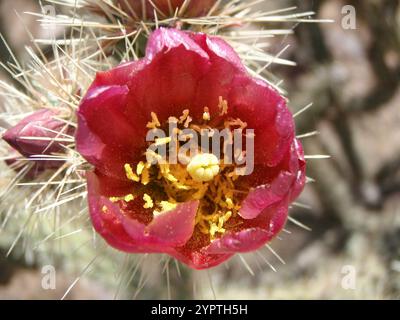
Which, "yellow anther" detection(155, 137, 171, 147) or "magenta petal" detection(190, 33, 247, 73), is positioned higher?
"magenta petal" detection(190, 33, 247, 73)

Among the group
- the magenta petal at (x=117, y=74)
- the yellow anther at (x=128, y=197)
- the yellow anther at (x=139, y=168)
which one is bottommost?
the yellow anther at (x=128, y=197)

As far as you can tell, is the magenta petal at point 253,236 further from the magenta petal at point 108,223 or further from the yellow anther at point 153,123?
the yellow anther at point 153,123

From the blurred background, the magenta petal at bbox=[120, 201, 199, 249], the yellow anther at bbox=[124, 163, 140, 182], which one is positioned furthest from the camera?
the blurred background

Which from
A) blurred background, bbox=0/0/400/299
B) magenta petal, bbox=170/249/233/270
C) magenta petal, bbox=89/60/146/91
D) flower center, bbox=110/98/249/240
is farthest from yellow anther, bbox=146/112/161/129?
blurred background, bbox=0/0/400/299

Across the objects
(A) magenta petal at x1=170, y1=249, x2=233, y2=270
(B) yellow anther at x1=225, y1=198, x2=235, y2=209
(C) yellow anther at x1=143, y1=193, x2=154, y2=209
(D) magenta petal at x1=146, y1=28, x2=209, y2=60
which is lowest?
(A) magenta petal at x1=170, y1=249, x2=233, y2=270

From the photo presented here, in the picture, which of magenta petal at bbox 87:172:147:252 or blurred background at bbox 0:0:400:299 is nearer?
magenta petal at bbox 87:172:147:252

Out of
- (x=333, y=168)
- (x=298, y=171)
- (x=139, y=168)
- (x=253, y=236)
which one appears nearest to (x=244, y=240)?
(x=253, y=236)

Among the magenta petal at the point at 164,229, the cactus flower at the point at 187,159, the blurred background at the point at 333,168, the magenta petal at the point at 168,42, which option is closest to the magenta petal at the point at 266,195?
the cactus flower at the point at 187,159

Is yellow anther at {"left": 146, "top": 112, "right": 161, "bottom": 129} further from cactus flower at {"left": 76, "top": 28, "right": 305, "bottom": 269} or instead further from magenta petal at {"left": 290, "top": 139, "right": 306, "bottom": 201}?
magenta petal at {"left": 290, "top": 139, "right": 306, "bottom": 201}

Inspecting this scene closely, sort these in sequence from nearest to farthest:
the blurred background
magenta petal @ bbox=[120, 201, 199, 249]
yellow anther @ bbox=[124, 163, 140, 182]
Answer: magenta petal @ bbox=[120, 201, 199, 249]
yellow anther @ bbox=[124, 163, 140, 182]
the blurred background
